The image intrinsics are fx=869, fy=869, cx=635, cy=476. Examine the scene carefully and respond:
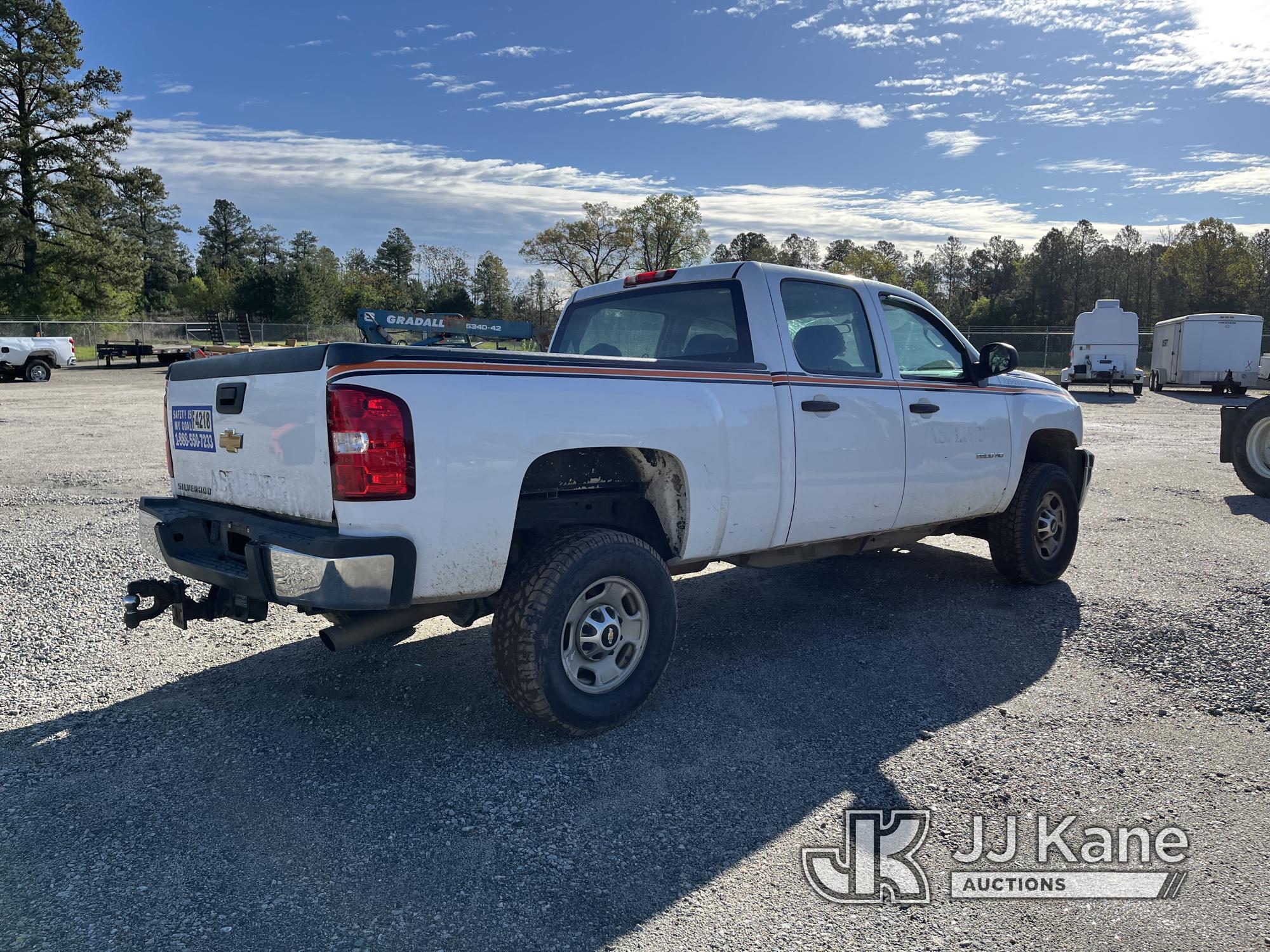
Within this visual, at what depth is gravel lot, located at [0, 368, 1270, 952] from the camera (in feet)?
8.39

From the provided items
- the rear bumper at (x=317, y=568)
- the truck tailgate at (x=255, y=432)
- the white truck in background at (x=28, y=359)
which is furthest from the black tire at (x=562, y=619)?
the white truck in background at (x=28, y=359)

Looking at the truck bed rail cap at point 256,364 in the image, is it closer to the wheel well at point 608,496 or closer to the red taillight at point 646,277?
the wheel well at point 608,496

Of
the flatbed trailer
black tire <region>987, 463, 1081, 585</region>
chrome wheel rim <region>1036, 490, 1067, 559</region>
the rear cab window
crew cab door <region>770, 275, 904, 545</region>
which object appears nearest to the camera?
crew cab door <region>770, 275, 904, 545</region>

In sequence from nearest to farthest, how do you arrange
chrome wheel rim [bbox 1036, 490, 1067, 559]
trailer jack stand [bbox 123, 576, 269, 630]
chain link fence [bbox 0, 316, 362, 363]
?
trailer jack stand [bbox 123, 576, 269, 630]
chrome wheel rim [bbox 1036, 490, 1067, 559]
chain link fence [bbox 0, 316, 362, 363]

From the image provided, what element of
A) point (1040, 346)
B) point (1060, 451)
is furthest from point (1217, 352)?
point (1060, 451)

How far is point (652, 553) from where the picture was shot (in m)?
3.79

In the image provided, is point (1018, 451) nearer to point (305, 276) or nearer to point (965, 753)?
point (965, 753)

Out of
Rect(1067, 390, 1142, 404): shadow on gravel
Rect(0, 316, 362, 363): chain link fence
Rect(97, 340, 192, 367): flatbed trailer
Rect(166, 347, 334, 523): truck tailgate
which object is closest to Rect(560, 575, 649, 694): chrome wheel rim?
Rect(166, 347, 334, 523): truck tailgate

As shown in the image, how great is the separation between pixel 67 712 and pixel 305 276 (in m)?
73.3

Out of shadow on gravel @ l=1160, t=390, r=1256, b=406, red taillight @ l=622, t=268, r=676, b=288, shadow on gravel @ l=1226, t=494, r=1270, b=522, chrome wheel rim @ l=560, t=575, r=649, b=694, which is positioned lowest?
shadow on gravel @ l=1226, t=494, r=1270, b=522

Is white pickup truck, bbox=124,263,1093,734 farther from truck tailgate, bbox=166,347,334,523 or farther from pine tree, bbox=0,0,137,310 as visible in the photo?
pine tree, bbox=0,0,137,310

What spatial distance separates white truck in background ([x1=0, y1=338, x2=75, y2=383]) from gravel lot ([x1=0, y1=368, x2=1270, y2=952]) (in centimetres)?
2709

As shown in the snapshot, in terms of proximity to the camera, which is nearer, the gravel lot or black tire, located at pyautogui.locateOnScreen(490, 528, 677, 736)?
the gravel lot

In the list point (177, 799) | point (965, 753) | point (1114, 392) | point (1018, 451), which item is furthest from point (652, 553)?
point (1114, 392)
